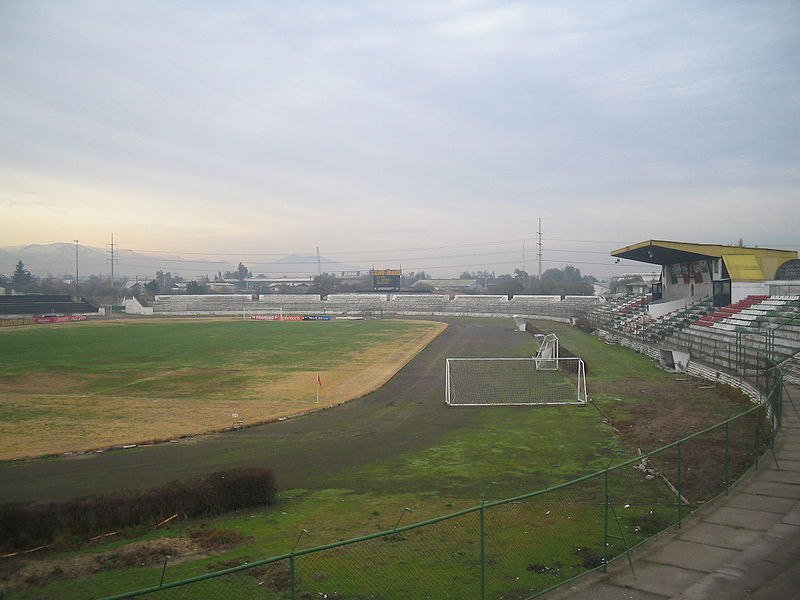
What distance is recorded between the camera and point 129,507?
1102cm

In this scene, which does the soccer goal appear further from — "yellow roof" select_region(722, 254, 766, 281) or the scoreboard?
the scoreboard

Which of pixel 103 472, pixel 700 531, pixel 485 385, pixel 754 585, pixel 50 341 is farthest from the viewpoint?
pixel 50 341

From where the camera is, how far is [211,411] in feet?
71.6

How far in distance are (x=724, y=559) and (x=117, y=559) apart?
9127 millimetres

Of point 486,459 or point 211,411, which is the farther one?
point 211,411

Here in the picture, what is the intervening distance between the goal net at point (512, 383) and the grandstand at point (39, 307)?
262 ft

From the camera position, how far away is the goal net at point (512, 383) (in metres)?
23.4

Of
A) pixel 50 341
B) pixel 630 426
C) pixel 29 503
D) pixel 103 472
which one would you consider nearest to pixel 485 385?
pixel 630 426

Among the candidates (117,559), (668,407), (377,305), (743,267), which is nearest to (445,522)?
(117,559)

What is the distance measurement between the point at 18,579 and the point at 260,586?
385 cm

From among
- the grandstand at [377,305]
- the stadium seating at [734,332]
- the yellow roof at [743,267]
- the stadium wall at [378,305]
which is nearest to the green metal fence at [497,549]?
the stadium seating at [734,332]

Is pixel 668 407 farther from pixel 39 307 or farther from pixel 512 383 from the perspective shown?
pixel 39 307

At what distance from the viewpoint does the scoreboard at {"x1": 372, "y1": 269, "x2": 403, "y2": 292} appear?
401 ft

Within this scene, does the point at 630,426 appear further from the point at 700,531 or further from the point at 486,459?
the point at 700,531
